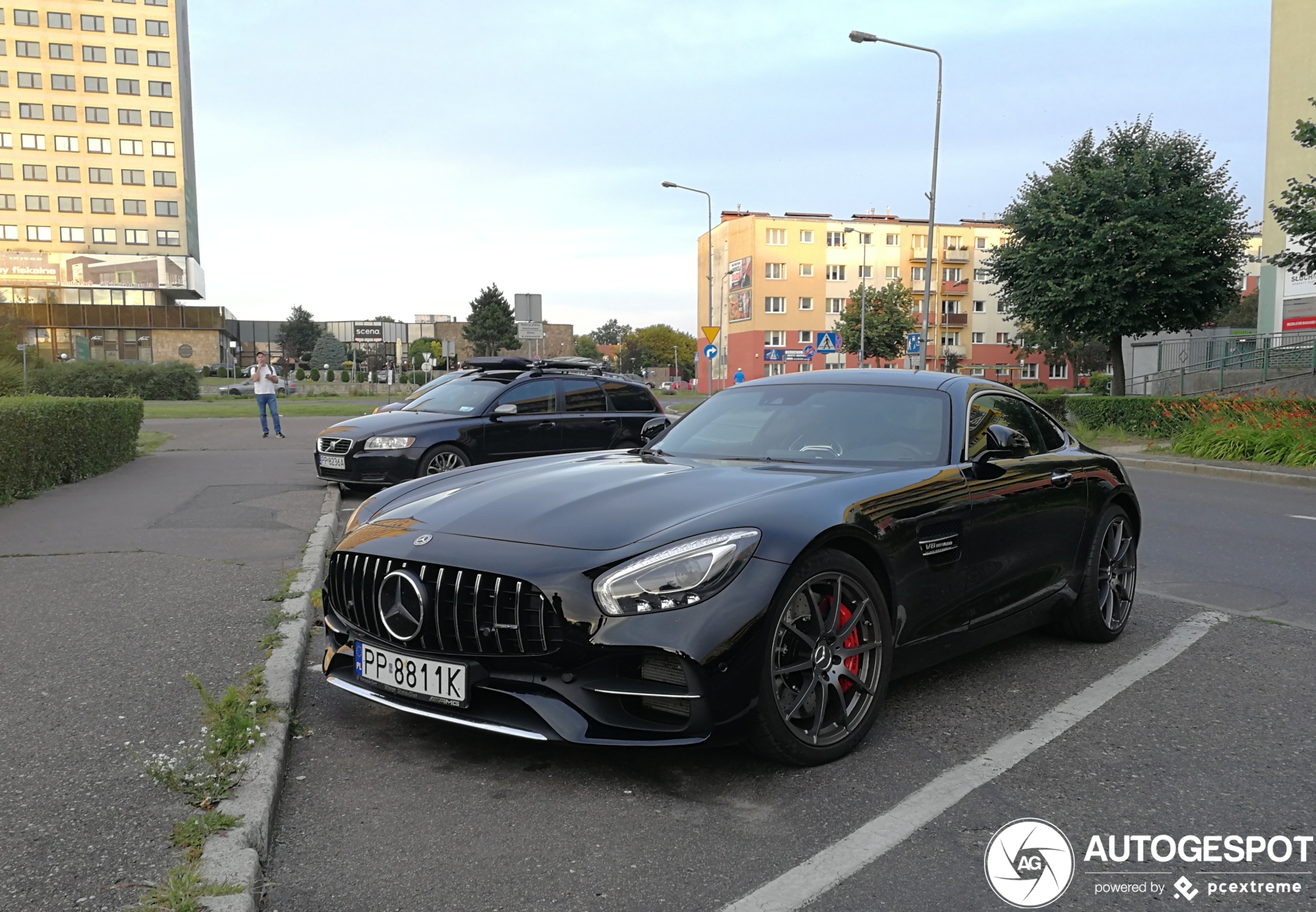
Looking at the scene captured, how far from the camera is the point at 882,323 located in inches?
2667

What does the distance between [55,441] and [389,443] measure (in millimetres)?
3836

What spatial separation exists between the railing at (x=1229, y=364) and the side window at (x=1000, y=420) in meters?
22.4

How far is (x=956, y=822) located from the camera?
10.1 ft

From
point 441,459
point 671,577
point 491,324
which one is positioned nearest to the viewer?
point 671,577

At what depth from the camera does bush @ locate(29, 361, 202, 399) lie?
39.8 m

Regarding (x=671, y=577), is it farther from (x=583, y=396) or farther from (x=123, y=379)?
(x=123, y=379)

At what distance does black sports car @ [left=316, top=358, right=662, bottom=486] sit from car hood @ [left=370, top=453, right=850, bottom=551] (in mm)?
6586

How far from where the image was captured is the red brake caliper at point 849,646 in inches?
141

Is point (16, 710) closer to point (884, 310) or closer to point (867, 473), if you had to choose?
point (867, 473)

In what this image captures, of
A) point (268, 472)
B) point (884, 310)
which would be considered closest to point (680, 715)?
point (268, 472)

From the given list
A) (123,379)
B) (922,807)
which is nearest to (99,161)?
(123,379)

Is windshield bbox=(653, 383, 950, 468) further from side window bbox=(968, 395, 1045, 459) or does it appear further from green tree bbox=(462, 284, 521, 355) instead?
green tree bbox=(462, 284, 521, 355)

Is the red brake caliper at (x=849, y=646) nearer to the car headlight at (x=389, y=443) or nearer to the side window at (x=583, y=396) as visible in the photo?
the car headlight at (x=389, y=443)

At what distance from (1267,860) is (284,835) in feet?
9.25
